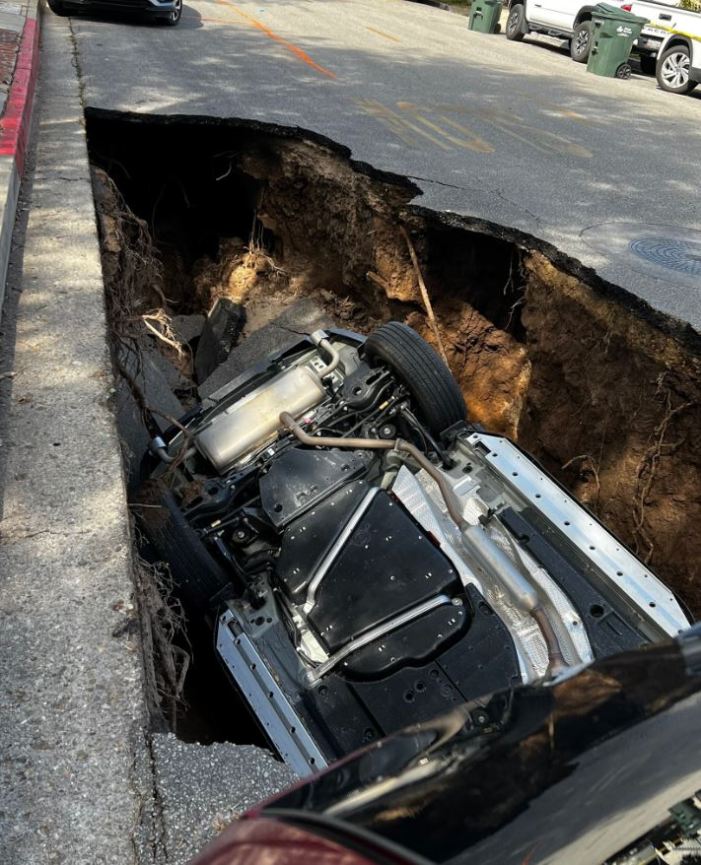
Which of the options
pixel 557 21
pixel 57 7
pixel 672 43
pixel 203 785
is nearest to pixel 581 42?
pixel 557 21

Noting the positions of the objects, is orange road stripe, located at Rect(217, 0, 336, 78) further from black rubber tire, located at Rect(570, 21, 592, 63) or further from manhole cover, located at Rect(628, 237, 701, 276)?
manhole cover, located at Rect(628, 237, 701, 276)

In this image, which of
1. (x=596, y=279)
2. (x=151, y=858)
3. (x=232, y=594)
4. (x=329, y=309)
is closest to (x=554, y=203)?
(x=596, y=279)

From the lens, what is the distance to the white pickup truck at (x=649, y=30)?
14.2m

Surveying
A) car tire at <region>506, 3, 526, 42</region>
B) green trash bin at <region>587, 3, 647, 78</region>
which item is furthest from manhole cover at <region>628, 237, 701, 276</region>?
car tire at <region>506, 3, 526, 42</region>

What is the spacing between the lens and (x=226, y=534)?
4676 mm

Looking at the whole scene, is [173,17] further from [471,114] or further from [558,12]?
[558,12]

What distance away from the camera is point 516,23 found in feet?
60.1

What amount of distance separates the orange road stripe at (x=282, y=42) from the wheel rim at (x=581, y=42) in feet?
20.8

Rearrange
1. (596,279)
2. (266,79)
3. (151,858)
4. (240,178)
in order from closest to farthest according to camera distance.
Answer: (151,858)
(596,279)
(240,178)
(266,79)

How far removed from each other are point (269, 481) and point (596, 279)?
2876mm

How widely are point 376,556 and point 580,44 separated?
51.3 feet

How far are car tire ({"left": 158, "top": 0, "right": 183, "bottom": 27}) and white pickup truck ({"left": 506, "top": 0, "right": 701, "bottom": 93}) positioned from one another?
8016 mm

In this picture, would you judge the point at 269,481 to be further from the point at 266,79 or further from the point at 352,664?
the point at 266,79

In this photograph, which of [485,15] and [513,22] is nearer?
[513,22]
